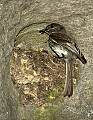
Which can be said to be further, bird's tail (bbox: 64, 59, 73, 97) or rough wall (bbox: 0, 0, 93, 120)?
bird's tail (bbox: 64, 59, 73, 97)

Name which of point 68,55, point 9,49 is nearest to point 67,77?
point 68,55

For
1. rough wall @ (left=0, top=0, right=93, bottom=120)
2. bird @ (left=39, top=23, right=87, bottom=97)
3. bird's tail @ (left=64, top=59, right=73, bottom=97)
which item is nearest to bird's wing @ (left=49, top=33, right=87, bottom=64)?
bird @ (left=39, top=23, right=87, bottom=97)

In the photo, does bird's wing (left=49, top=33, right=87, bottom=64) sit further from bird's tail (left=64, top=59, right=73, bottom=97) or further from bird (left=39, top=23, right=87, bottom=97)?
bird's tail (left=64, top=59, right=73, bottom=97)

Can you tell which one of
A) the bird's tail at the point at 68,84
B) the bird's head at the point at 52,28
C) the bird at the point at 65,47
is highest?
the bird's head at the point at 52,28

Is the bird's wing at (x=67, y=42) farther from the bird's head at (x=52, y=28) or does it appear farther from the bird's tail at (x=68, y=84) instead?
the bird's tail at (x=68, y=84)

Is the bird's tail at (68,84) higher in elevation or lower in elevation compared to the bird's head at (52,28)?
lower

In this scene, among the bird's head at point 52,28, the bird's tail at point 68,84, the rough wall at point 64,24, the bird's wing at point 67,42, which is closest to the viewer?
the rough wall at point 64,24

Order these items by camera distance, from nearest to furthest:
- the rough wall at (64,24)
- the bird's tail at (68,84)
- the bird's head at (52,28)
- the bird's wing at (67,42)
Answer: the rough wall at (64,24)
the bird's head at (52,28)
the bird's wing at (67,42)
the bird's tail at (68,84)

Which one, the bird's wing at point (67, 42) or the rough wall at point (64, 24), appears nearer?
the rough wall at point (64, 24)

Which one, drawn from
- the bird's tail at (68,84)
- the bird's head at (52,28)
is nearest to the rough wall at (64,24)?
the bird's head at (52,28)
